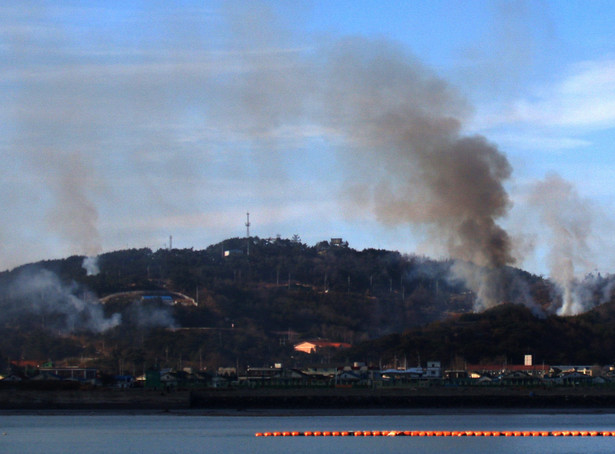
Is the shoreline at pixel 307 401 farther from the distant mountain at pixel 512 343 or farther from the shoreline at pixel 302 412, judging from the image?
the distant mountain at pixel 512 343

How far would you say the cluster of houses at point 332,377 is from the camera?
148 metres

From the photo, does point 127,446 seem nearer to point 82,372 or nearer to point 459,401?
point 459,401

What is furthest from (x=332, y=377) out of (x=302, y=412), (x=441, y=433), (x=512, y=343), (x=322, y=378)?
Result: (x=441, y=433)

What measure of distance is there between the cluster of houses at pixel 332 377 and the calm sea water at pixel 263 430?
2146 centimetres

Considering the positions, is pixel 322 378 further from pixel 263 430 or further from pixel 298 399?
pixel 263 430

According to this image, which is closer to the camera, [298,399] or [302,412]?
[302,412]

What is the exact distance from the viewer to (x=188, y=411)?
129 metres

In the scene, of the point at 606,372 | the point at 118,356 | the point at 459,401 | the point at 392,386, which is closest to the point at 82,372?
the point at 118,356

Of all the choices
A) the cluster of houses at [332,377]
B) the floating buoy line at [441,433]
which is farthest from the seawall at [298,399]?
the floating buoy line at [441,433]

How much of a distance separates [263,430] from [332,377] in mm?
59678

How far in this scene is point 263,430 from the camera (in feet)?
336

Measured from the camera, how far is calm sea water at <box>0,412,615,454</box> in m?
84.9

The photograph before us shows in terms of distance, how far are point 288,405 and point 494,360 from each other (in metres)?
62.2

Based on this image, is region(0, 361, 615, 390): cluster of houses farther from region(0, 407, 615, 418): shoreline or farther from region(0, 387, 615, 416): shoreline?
region(0, 407, 615, 418): shoreline
